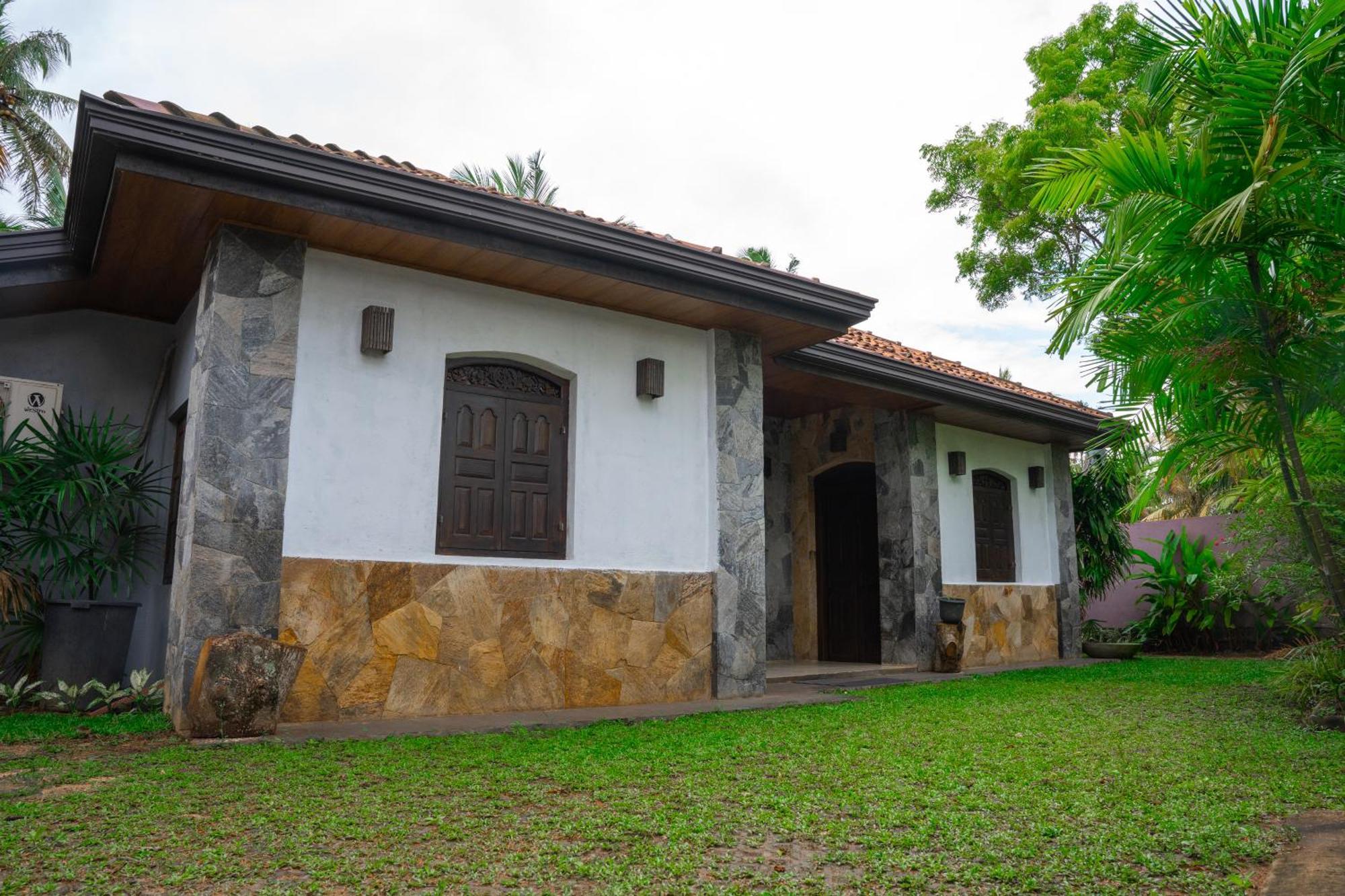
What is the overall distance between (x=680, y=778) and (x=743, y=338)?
441 centimetres

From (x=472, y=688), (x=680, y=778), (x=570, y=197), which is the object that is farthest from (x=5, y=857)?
(x=570, y=197)

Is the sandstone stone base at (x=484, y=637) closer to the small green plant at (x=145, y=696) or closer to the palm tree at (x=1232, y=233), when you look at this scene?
the small green plant at (x=145, y=696)

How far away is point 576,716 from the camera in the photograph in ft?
19.4

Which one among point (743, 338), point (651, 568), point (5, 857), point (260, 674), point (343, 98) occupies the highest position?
point (343, 98)

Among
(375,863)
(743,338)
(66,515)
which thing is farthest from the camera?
(743,338)

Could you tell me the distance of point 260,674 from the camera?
4.76 m

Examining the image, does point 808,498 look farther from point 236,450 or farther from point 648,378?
point 236,450

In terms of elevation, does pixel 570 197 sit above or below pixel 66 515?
above

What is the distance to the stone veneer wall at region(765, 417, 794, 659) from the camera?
10.8 metres

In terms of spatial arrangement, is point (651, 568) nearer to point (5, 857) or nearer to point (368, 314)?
point (368, 314)

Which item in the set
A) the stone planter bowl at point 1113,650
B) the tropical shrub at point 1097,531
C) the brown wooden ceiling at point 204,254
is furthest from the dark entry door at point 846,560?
the brown wooden ceiling at point 204,254

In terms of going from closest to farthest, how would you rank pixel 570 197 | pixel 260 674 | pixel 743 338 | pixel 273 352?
pixel 260 674 → pixel 273 352 → pixel 743 338 → pixel 570 197

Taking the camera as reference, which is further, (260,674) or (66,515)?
(66,515)

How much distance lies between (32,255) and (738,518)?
5337mm
